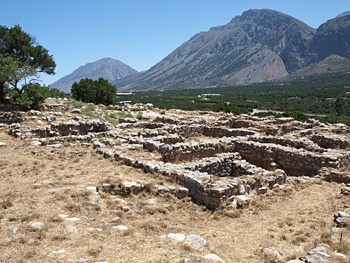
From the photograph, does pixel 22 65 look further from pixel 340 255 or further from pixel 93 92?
pixel 340 255

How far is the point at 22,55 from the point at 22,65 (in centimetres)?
212

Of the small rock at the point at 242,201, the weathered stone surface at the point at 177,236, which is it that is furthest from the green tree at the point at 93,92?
the weathered stone surface at the point at 177,236

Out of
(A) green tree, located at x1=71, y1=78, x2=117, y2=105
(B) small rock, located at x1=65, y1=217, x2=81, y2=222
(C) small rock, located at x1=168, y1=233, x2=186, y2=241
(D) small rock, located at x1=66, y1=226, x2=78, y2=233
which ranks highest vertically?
(A) green tree, located at x1=71, y1=78, x2=117, y2=105

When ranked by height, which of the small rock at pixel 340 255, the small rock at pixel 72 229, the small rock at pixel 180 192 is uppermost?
the small rock at pixel 72 229

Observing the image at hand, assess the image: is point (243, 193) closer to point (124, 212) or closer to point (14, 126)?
point (124, 212)

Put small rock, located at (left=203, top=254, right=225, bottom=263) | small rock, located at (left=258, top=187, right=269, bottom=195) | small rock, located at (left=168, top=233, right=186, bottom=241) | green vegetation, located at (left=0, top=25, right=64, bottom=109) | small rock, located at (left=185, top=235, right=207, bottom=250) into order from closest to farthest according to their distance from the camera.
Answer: small rock, located at (left=203, top=254, right=225, bottom=263) → small rock, located at (left=185, top=235, right=207, bottom=250) → small rock, located at (left=168, top=233, right=186, bottom=241) → small rock, located at (left=258, top=187, right=269, bottom=195) → green vegetation, located at (left=0, top=25, right=64, bottom=109)

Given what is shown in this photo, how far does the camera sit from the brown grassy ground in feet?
18.7

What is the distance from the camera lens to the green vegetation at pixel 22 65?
736 inches

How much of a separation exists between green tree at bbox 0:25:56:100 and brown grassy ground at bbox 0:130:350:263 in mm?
10528

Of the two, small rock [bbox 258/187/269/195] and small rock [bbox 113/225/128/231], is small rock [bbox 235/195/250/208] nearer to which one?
small rock [bbox 258/187/269/195]

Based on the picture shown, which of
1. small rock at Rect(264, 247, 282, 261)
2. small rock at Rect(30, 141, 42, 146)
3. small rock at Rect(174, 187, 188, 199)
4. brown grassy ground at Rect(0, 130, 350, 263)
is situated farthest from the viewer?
small rock at Rect(30, 141, 42, 146)

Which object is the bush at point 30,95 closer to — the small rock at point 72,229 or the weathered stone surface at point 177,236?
the small rock at point 72,229

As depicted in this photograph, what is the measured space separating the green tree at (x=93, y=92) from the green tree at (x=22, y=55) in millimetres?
7917

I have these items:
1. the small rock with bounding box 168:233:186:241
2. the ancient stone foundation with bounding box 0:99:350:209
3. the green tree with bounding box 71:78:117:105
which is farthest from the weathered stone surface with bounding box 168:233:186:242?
the green tree with bounding box 71:78:117:105
